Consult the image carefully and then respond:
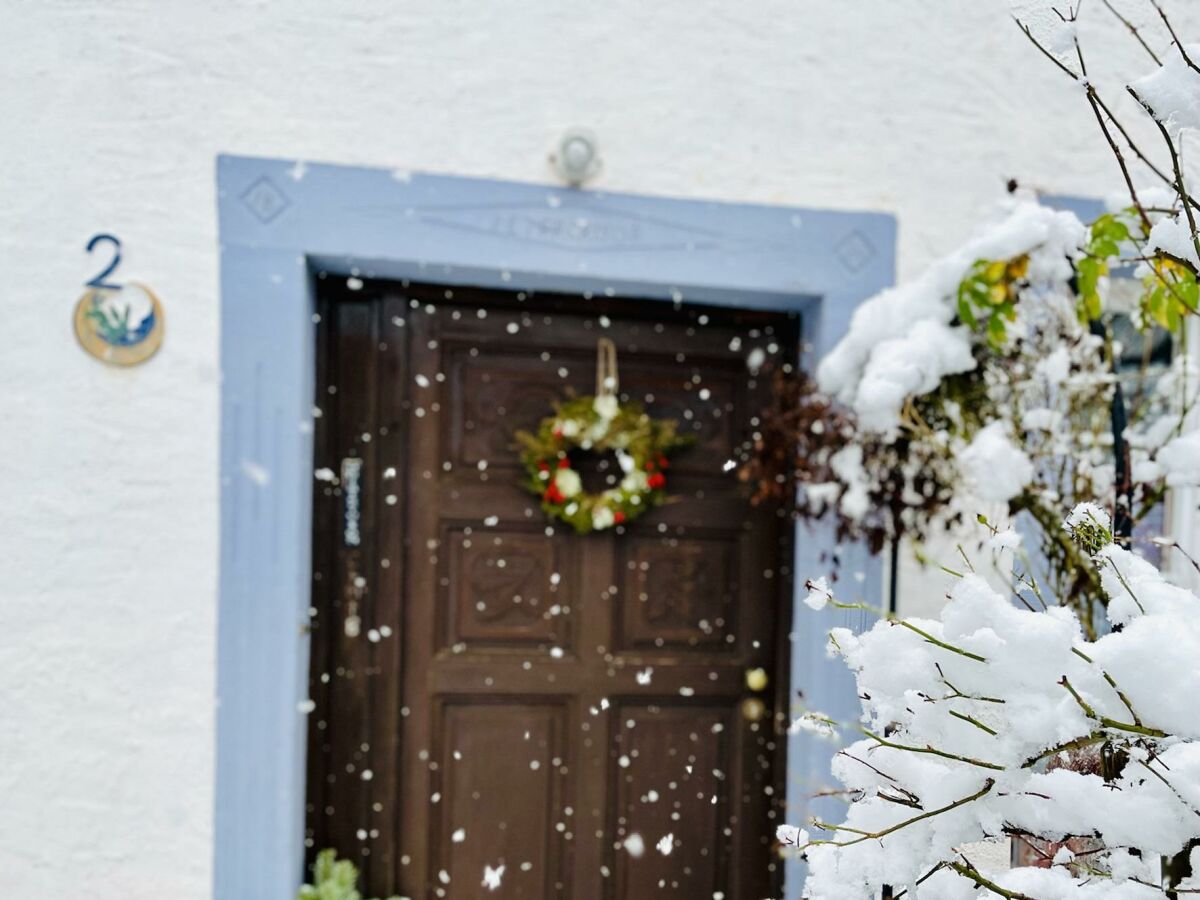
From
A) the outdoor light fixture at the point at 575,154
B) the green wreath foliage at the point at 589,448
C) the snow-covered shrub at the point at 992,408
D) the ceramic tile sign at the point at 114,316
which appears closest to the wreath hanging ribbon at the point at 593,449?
the green wreath foliage at the point at 589,448

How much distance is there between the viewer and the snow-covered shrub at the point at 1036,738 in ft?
2.54

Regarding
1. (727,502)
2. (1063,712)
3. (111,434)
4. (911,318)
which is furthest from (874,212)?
(111,434)

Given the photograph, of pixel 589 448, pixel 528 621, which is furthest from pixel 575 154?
pixel 528 621

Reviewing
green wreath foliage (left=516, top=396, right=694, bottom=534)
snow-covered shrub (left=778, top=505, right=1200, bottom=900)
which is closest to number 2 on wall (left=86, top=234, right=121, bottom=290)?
green wreath foliage (left=516, top=396, right=694, bottom=534)

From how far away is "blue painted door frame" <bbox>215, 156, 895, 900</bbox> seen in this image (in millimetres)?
2303

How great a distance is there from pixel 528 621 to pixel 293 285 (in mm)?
1180

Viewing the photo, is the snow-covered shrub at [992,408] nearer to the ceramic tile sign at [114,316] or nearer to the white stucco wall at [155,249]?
the white stucco wall at [155,249]

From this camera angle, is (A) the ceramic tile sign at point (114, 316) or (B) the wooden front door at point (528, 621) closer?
(A) the ceramic tile sign at point (114, 316)

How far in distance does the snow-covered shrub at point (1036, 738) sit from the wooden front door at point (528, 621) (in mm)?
1682

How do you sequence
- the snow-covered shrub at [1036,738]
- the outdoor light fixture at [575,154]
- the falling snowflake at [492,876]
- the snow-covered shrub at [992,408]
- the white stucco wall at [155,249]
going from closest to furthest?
the snow-covered shrub at [1036,738], the snow-covered shrub at [992,408], the white stucco wall at [155,249], the outdoor light fixture at [575,154], the falling snowflake at [492,876]

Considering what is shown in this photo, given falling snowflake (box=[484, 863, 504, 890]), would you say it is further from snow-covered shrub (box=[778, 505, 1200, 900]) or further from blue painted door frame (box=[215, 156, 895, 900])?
snow-covered shrub (box=[778, 505, 1200, 900])

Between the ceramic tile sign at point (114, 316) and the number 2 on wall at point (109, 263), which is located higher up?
the number 2 on wall at point (109, 263)

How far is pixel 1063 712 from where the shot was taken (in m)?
0.81

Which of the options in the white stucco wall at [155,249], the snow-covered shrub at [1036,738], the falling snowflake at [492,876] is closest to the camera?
the snow-covered shrub at [1036,738]
